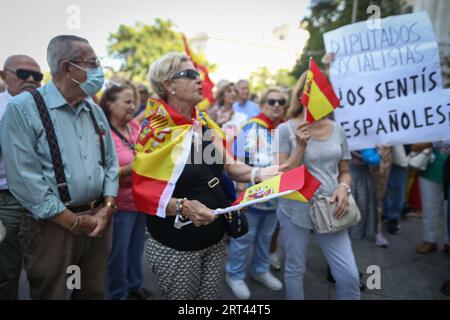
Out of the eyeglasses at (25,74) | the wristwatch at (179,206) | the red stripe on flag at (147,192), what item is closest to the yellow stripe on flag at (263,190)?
the wristwatch at (179,206)

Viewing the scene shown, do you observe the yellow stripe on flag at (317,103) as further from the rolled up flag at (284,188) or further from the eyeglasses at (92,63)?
the eyeglasses at (92,63)

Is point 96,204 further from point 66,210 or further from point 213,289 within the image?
point 213,289

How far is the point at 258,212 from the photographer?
132 inches

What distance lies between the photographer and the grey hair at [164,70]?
6.77 ft

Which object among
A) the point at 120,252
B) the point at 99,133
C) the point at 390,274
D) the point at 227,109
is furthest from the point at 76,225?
the point at 227,109

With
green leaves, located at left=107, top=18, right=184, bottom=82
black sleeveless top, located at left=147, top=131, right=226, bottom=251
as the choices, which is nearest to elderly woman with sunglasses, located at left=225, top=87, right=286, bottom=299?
black sleeveless top, located at left=147, top=131, right=226, bottom=251

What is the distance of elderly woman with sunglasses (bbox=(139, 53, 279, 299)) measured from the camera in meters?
1.92
